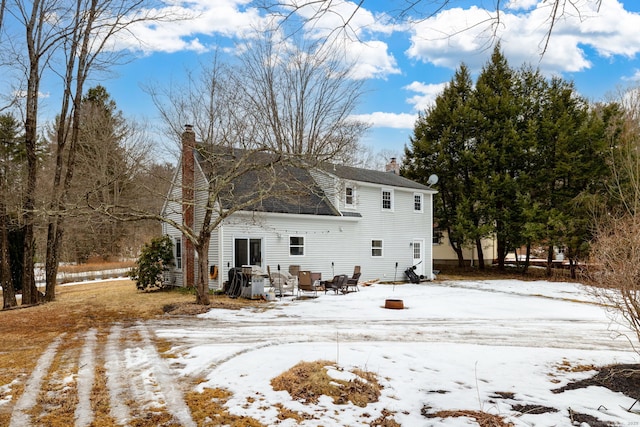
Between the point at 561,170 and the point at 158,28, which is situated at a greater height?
the point at 158,28

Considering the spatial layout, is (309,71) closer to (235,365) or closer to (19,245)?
(19,245)

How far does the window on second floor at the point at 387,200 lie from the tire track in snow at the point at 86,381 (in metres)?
15.3

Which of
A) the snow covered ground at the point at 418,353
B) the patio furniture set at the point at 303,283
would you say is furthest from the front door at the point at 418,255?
the snow covered ground at the point at 418,353

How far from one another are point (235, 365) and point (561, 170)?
2340 cm

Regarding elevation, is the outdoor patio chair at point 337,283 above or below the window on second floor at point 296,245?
below

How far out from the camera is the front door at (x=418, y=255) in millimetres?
22812

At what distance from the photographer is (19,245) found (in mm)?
18891

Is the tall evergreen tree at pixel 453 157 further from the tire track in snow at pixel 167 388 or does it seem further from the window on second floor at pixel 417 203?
the tire track in snow at pixel 167 388

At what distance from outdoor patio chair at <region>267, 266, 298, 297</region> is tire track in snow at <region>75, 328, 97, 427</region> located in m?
7.33

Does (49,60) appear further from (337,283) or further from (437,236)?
(437,236)

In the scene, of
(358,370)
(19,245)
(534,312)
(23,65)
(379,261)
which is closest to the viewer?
(358,370)

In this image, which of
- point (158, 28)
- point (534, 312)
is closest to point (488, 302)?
point (534, 312)

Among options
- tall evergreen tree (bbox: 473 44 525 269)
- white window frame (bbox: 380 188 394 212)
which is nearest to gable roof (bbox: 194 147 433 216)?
white window frame (bbox: 380 188 394 212)

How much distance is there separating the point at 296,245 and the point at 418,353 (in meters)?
11.1
